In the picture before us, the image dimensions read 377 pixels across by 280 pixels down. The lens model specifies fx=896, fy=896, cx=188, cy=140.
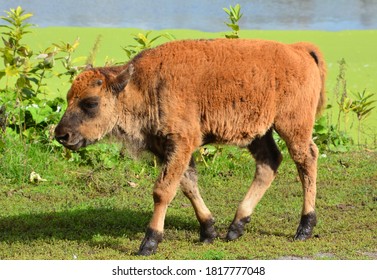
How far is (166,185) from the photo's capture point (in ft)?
27.7

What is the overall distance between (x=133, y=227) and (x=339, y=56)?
1176 centimetres

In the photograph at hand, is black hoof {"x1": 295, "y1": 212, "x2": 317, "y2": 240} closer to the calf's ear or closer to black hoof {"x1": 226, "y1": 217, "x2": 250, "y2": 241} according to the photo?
black hoof {"x1": 226, "y1": 217, "x2": 250, "y2": 241}

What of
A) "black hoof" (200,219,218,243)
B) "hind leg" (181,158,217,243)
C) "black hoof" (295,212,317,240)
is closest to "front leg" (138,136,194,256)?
"hind leg" (181,158,217,243)

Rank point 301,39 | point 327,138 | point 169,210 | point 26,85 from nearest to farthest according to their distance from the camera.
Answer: point 169,210, point 26,85, point 327,138, point 301,39

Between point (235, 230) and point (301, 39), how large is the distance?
1288 centimetres

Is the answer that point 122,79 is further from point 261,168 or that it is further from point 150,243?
point 261,168

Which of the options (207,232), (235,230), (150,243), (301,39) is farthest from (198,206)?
(301,39)

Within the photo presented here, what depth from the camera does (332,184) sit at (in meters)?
11.4

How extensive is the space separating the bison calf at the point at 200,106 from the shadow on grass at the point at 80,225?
0.82 m

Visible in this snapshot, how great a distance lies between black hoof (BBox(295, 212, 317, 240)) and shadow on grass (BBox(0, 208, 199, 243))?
112 cm

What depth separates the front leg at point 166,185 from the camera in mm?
8398

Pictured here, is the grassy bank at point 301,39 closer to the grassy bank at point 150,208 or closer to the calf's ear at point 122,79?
the grassy bank at point 150,208

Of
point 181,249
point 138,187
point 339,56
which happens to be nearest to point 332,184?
point 138,187

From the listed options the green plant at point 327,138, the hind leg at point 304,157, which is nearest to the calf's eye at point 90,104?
the hind leg at point 304,157
